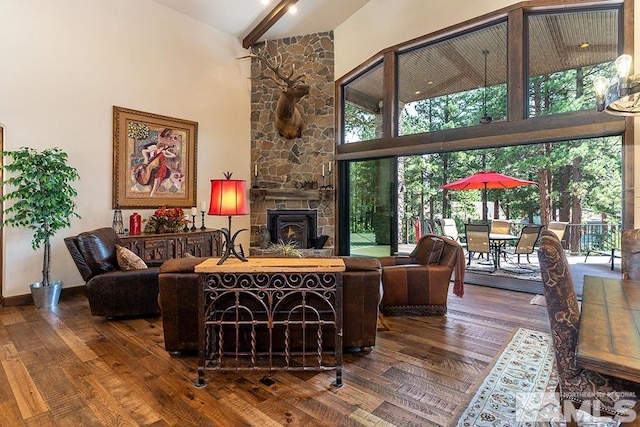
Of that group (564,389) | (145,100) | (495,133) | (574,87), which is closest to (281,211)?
(145,100)

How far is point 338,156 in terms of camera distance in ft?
21.4

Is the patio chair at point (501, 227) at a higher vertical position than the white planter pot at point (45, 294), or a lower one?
higher

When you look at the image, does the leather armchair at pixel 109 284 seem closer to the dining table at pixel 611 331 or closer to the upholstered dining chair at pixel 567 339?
the upholstered dining chair at pixel 567 339

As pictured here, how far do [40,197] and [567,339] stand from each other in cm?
504

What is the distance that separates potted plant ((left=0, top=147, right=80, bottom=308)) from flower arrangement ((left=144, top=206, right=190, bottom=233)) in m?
1.17

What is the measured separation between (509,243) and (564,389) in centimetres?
758

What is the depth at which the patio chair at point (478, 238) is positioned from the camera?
19.5 ft

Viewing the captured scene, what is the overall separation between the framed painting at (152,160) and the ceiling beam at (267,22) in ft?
6.99

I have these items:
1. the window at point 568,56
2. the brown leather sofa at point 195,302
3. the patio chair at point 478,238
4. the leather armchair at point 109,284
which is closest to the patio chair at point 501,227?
the patio chair at point 478,238

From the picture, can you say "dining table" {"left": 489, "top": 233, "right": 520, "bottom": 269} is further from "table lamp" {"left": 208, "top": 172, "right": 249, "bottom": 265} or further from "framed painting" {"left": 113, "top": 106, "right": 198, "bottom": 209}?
"framed painting" {"left": 113, "top": 106, "right": 198, "bottom": 209}

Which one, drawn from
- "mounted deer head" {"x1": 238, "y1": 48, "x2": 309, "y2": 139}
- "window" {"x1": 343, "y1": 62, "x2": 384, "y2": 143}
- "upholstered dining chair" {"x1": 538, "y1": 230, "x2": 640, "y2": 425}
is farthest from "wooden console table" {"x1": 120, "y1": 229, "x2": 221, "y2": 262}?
"upholstered dining chair" {"x1": 538, "y1": 230, "x2": 640, "y2": 425}

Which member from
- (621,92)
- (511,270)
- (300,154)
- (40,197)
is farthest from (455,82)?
(40,197)

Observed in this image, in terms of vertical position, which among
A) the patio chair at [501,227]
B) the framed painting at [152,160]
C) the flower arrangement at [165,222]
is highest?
the framed painting at [152,160]

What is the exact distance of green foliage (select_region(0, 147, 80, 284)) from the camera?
3.76m
